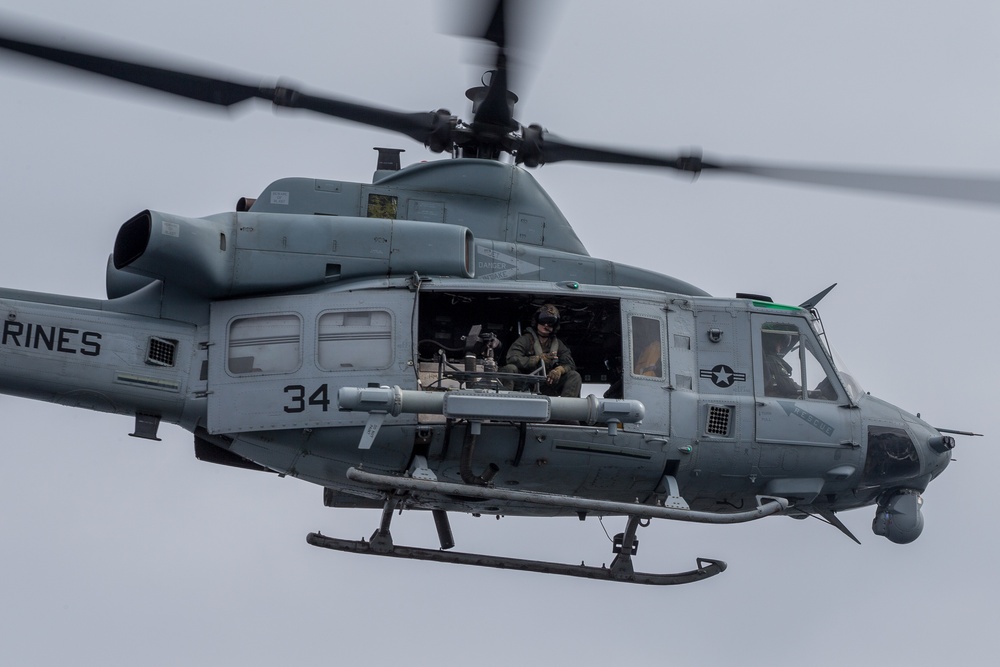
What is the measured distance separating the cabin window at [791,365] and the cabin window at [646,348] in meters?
1.14

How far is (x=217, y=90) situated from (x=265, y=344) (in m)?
2.44

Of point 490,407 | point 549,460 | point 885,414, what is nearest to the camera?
point 490,407

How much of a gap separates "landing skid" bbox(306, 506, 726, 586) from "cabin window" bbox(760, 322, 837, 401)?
1.90 meters

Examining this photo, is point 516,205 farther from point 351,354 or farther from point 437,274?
point 351,354

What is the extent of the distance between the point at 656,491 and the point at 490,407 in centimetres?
233

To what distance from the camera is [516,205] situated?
16625mm

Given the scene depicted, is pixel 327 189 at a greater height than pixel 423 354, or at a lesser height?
greater

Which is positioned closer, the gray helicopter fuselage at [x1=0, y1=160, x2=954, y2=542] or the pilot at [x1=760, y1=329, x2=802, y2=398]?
the gray helicopter fuselage at [x1=0, y1=160, x2=954, y2=542]

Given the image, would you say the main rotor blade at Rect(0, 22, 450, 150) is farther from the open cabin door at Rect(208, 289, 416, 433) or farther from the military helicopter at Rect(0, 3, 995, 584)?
the open cabin door at Rect(208, 289, 416, 433)

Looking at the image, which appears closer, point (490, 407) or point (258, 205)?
point (490, 407)

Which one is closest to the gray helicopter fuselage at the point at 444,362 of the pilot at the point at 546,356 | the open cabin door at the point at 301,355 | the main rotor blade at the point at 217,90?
the open cabin door at the point at 301,355

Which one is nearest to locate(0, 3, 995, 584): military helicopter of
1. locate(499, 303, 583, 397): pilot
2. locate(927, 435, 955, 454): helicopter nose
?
locate(927, 435, 955, 454): helicopter nose

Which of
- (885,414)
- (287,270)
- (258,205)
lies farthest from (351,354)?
(885,414)

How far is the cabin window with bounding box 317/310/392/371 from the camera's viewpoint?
15023 millimetres
